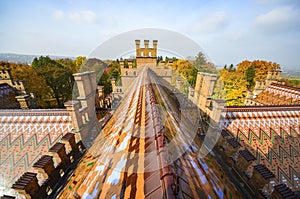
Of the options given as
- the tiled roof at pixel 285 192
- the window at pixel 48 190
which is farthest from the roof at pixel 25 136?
the tiled roof at pixel 285 192

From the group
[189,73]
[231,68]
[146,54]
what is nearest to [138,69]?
[146,54]

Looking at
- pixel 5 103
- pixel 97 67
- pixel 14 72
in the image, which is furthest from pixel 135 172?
pixel 97 67

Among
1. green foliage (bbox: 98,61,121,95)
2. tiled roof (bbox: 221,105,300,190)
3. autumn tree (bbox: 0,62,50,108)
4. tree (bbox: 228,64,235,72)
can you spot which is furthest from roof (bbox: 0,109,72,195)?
tree (bbox: 228,64,235,72)

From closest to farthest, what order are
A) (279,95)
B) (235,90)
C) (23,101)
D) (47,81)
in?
(23,101) < (279,95) < (235,90) < (47,81)

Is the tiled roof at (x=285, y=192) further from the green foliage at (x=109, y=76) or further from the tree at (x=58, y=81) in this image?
the green foliage at (x=109, y=76)

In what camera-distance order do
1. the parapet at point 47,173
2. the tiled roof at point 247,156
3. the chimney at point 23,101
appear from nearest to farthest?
the parapet at point 47,173 < the tiled roof at point 247,156 < the chimney at point 23,101

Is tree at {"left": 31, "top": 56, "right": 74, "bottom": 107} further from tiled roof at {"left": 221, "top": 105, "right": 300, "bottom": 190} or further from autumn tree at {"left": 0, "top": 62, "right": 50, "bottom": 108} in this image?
tiled roof at {"left": 221, "top": 105, "right": 300, "bottom": 190}

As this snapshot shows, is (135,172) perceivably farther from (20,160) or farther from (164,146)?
(20,160)

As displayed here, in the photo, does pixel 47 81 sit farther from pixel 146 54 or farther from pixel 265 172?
pixel 265 172

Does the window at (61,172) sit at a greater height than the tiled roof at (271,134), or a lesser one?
greater
